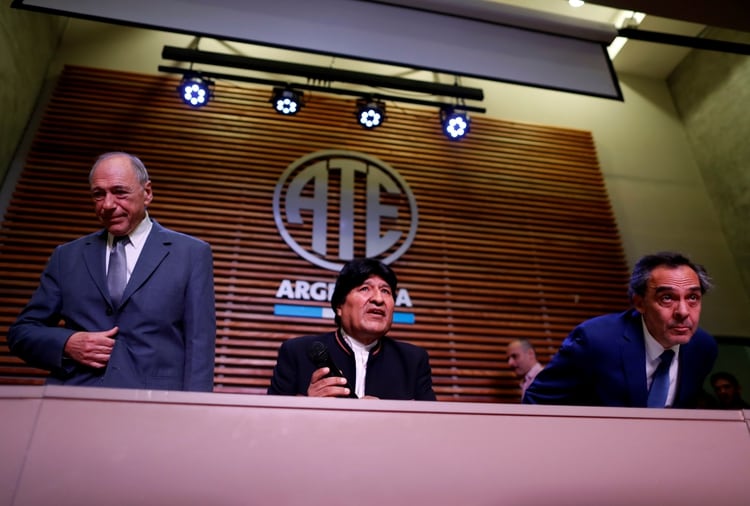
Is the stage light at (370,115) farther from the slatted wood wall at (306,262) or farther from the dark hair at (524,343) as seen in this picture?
the dark hair at (524,343)

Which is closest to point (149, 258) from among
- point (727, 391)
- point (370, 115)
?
point (370, 115)

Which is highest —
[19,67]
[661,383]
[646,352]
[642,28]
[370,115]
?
[642,28]

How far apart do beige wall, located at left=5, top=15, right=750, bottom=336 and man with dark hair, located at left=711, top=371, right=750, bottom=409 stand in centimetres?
48

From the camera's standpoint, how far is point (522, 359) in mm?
4152

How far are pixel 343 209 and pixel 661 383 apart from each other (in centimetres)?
309

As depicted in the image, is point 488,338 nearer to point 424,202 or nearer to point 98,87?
point 424,202

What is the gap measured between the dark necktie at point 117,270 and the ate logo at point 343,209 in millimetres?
2554

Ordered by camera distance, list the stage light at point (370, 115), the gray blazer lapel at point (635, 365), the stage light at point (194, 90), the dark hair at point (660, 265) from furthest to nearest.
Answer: the stage light at point (370, 115) → the stage light at point (194, 90) → the dark hair at point (660, 265) → the gray blazer lapel at point (635, 365)

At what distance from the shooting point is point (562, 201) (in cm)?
522

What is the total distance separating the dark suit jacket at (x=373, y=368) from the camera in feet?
6.36

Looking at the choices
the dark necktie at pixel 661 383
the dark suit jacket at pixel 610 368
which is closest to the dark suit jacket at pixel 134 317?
the dark suit jacket at pixel 610 368

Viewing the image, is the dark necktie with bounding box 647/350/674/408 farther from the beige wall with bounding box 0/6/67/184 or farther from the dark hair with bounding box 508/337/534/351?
the beige wall with bounding box 0/6/67/184

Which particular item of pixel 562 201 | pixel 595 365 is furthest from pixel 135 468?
pixel 562 201

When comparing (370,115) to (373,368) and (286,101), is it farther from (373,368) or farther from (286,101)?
(373,368)
